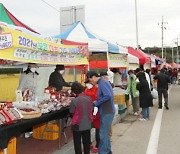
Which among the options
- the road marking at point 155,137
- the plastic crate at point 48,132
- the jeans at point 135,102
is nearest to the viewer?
the road marking at point 155,137

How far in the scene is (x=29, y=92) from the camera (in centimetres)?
661

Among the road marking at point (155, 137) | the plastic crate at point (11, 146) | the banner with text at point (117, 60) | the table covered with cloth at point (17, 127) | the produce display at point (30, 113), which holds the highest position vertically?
the banner with text at point (117, 60)

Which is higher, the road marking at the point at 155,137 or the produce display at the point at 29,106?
the produce display at the point at 29,106

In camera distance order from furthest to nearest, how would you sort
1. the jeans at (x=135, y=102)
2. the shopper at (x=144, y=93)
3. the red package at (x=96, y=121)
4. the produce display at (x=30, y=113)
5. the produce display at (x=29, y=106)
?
the jeans at (x=135, y=102) < the shopper at (x=144, y=93) < the red package at (x=96, y=121) < the produce display at (x=30, y=113) < the produce display at (x=29, y=106)

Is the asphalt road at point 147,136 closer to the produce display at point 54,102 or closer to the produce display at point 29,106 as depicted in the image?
the produce display at point 54,102

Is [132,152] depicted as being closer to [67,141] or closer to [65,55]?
[67,141]

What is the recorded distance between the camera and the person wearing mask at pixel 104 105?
579 centimetres

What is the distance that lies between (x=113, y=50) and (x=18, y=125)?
20.7 feet

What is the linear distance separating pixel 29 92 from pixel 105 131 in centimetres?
Answer: 191

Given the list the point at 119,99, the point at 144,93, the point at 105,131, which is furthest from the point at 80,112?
the point at 144,93

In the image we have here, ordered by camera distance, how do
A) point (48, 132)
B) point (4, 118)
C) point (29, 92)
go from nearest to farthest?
point (4, 118) → point (29, 92) → point (48, 132)

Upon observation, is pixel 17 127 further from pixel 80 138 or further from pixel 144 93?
pixel 144 93

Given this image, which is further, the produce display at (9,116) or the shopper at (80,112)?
the shopper at (80,112)

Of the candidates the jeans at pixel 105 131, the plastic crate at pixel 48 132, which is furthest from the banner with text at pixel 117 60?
the jeans at pixel 105 131
